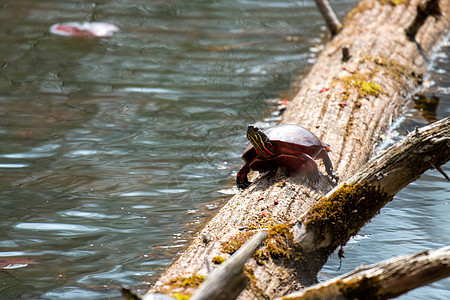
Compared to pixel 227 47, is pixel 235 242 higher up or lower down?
higher up

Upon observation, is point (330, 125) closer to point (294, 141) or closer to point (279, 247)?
point (294, 141)

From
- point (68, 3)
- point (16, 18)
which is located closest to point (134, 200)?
point (16, 18)

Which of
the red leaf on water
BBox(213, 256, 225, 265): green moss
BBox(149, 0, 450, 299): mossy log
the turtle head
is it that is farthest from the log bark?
the red leaf on water

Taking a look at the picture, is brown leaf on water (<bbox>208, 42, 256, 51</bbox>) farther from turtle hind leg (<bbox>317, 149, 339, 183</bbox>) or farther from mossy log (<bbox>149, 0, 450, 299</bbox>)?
turtle hind leg (<bbox>317, 149, 339, 183</bbox>)

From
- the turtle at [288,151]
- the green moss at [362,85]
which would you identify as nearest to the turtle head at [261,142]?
the turtle at [288,151]

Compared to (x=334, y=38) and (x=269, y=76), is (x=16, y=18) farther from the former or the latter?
(x=334, y=38)

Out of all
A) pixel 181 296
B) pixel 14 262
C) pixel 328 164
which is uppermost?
pixel 181 296

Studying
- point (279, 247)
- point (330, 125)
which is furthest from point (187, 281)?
point (330, 125)
